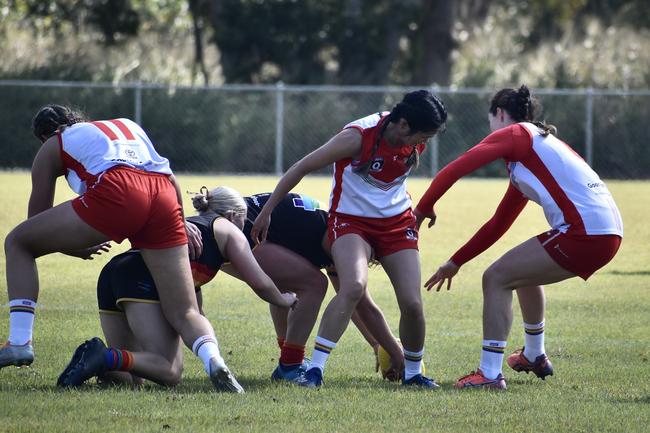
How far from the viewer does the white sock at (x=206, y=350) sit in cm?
619

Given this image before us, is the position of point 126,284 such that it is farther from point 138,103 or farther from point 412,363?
point 138,103

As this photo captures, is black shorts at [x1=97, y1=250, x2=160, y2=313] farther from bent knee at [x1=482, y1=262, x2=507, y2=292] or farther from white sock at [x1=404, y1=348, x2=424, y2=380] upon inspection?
bent knee at [x1=482, y1=262, x2=507, y2=292]

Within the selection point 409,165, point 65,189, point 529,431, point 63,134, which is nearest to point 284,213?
point 409,165

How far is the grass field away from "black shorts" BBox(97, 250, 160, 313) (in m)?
0.52

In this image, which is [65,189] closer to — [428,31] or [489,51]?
[428,31]

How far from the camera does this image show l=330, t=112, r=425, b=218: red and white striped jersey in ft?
22.5

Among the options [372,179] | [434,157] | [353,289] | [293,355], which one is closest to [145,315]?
[293,355]

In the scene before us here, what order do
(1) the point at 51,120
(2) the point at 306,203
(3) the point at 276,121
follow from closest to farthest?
(1) the point at 51,120 < (2) the point at 306,203 < (3) the point at 276,121

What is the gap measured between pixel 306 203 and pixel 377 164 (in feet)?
2.28

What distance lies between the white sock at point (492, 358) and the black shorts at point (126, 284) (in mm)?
1924

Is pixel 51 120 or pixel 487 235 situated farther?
pixel 487 235

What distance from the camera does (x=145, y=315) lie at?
6.38m

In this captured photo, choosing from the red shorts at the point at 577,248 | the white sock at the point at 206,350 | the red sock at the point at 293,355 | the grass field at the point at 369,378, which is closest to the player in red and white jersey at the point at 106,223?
the white sock at the point at 206,350

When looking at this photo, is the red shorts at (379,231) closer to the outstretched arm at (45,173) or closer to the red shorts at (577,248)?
the red shorts at (577,248)
